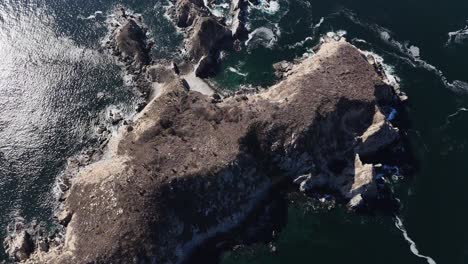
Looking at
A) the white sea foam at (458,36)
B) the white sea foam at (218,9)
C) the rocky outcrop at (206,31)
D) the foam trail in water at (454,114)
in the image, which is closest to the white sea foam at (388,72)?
the foam trail in water at (454,114)

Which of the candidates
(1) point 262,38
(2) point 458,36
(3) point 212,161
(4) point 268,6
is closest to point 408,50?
(2) point 458,36

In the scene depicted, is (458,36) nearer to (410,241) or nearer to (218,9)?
(218,9)

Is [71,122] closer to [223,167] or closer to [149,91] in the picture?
[149,91]

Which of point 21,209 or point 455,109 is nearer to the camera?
point 21,209

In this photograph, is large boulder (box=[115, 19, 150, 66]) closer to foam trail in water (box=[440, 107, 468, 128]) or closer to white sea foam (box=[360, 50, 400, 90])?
white sea foam (box=[360, 50, 400, 90])

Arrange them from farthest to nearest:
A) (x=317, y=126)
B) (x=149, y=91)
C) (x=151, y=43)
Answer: (x=151, y=43), (x=149, y=91), (x=317, y=126)

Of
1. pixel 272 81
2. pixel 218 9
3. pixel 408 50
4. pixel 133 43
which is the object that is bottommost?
pixel 408 50

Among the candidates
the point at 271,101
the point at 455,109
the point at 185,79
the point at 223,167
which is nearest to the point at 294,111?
the point at 271,101
